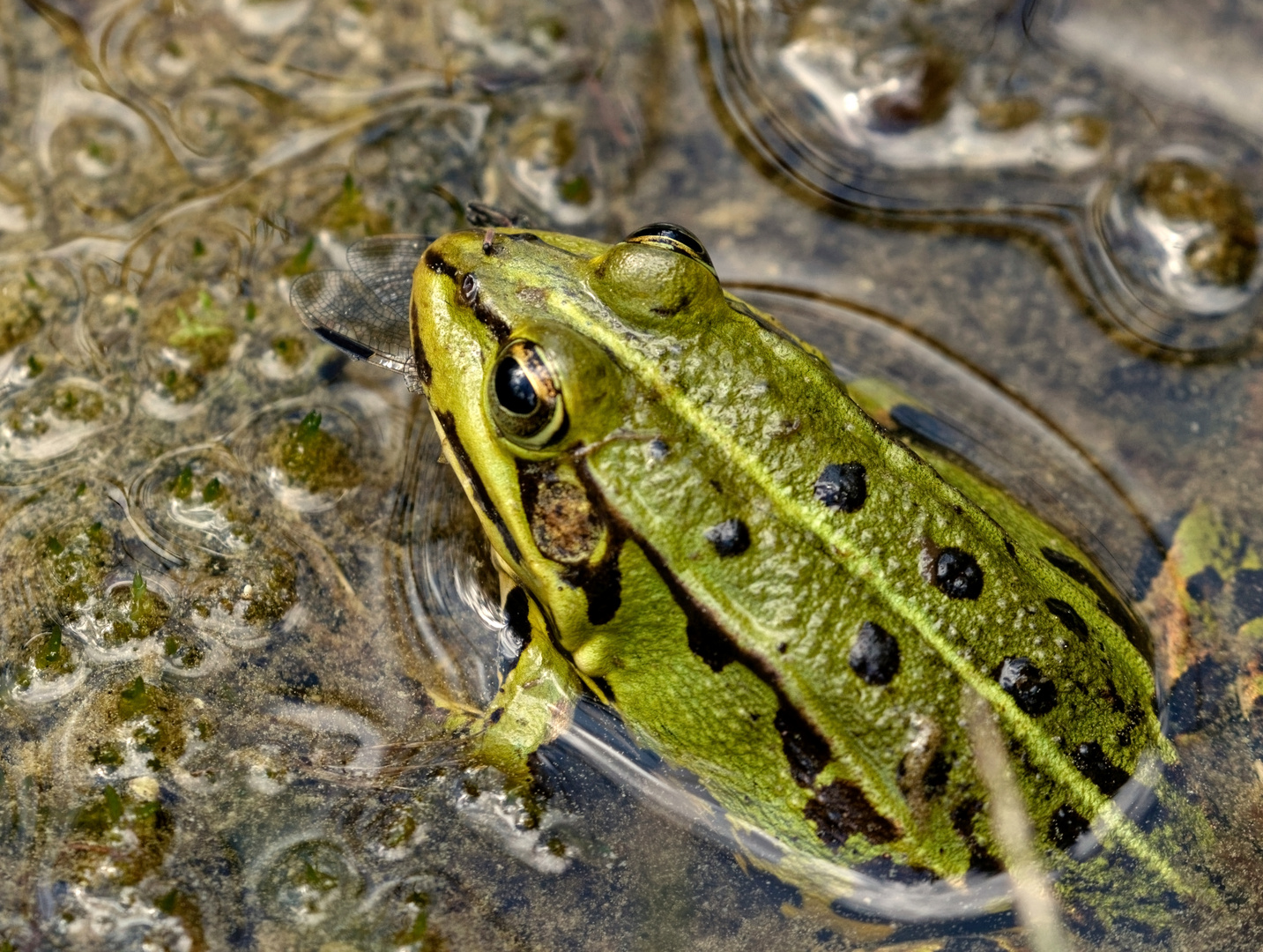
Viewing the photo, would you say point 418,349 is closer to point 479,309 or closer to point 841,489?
point 479,309

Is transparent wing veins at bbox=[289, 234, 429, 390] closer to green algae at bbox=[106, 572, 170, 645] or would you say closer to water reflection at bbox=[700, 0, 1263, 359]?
green algae at bbox=[106, 572, 170, 645]

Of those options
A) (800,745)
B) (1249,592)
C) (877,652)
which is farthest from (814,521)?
(1249,592)

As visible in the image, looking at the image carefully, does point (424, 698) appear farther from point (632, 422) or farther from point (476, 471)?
point (632, 422)

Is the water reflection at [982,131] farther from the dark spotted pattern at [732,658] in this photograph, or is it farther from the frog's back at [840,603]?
the dark spotted pattern at [732,658]

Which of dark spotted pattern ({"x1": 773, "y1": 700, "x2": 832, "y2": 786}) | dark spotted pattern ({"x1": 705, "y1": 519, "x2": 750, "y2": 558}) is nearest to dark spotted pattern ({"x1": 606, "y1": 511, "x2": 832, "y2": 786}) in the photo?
dark spotted pattern ({"x1": 773, "y1": 700, "x2": 832, "y2": 786})

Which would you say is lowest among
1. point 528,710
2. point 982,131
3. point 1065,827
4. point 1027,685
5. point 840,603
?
point 528,710

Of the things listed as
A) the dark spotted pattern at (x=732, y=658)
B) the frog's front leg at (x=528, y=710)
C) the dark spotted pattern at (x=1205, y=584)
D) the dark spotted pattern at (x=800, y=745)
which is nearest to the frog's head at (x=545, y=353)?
the dark spotted pattern at (x=732, y=658)
